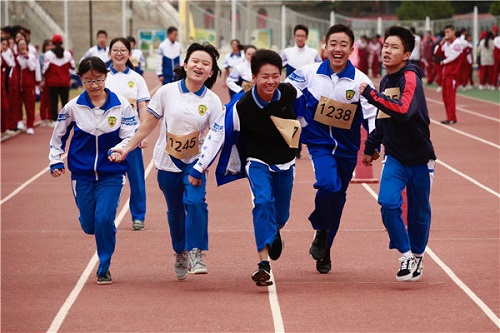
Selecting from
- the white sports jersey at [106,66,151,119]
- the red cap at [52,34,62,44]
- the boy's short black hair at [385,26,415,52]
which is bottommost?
the white sports jersey at [106,66,151,119]

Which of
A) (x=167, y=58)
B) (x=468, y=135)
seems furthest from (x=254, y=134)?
(x=167, y=58)

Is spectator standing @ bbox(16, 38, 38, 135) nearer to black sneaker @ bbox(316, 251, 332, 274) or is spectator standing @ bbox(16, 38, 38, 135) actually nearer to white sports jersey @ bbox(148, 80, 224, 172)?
white sports jersey @ bbox(148, 80, 224, 172)

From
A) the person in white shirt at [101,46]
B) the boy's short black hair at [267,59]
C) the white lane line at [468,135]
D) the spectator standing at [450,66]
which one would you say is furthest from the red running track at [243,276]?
the spectator standing at [450,66]

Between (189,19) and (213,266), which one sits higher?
(189,19)

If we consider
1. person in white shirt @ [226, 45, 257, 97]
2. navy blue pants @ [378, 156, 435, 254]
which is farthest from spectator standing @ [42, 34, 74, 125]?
navy blue pants @ [378, 156, 435, 254]

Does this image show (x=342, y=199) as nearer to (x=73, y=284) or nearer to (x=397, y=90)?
(x=397, y=90)

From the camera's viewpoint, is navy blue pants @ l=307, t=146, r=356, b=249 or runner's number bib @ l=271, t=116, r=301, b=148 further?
navy blue pants @ l=307, t=146, r=356, b=249

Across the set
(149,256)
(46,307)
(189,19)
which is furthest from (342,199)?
(189,19)

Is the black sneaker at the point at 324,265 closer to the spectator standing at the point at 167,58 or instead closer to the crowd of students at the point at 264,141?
the crowd of students at the point at 264,141

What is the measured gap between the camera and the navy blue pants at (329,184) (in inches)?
389

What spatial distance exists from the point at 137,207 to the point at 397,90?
4060mm

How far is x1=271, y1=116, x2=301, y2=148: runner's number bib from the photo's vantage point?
30.5 feet

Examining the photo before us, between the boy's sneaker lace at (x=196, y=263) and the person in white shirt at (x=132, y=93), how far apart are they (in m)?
2.97

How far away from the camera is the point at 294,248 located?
11500 millimetres
